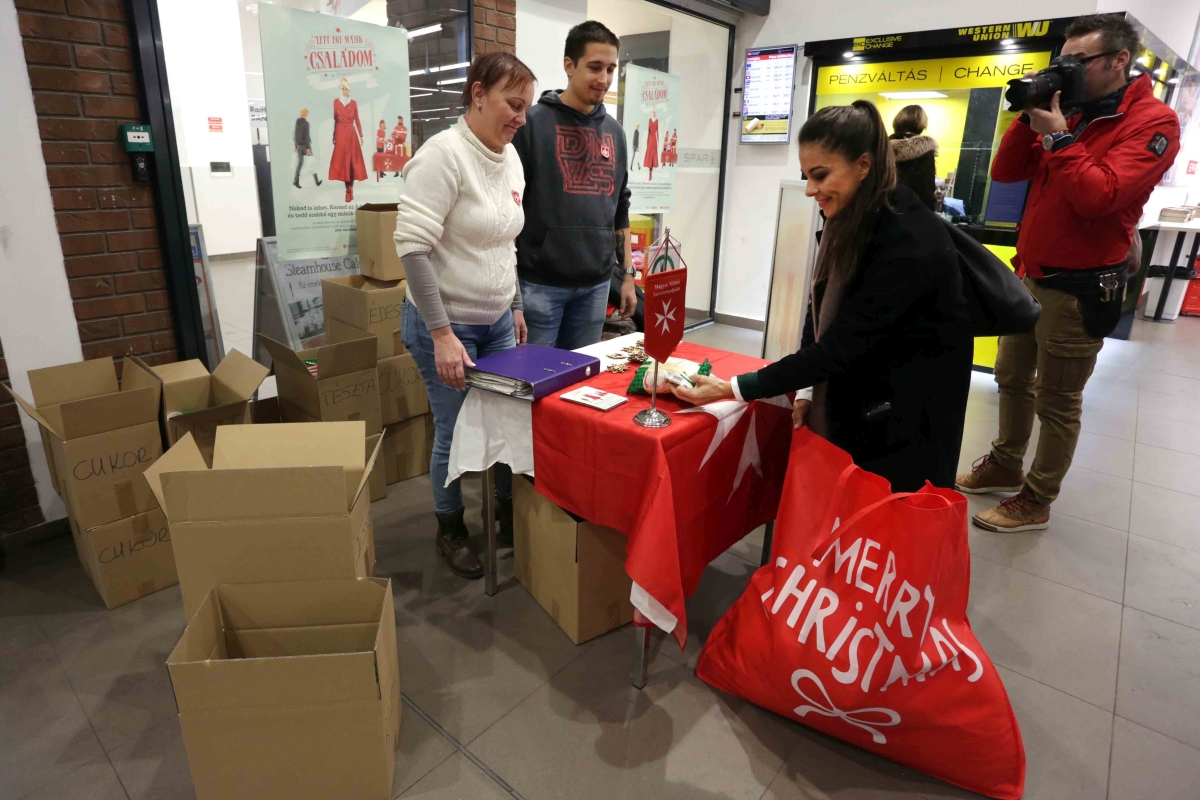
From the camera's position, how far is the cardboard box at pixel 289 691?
125 cm

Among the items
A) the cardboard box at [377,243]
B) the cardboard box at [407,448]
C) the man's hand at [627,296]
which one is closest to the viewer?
the man's hand at [627,296]

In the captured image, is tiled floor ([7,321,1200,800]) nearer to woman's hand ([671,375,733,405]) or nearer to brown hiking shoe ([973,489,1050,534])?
brown hiking shoe ([973,489,1050,534])

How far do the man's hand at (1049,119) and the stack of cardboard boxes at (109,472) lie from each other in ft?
9.28

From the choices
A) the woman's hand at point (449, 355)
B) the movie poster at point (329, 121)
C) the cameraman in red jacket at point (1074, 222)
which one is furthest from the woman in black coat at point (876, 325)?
the movie poster at point (329, 121)

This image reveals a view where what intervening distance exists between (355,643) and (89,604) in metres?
1.16

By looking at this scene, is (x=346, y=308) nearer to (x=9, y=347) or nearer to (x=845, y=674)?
(x=9, y=347)

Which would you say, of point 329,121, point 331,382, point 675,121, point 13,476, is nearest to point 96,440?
point 13,476

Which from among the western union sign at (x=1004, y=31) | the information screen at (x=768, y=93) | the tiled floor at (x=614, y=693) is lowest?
the tiled floor at (x=614, y=693)

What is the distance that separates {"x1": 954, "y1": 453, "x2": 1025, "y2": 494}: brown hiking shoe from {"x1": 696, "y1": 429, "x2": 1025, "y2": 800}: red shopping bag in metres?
1.65

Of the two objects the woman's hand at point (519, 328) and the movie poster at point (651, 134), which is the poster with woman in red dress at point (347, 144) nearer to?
the woman's hand at point (519, 328)

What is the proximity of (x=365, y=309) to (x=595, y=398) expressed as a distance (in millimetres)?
1446

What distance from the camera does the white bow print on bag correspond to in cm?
143

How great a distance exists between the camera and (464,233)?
5.97 ft

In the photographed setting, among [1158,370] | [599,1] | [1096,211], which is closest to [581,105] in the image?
[1096,211]
